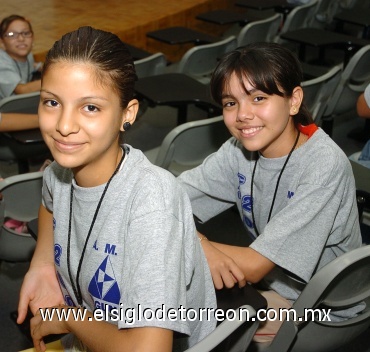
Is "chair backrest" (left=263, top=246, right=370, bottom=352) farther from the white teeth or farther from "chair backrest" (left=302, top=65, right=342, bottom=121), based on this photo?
"chair backrest" (left=302, top=65, right=342, bottom=121)

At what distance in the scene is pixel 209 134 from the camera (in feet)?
8.39

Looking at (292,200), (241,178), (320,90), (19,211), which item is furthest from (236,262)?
(320,90)

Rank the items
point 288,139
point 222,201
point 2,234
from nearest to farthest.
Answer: point 288,139
point 222,201
point 2,234

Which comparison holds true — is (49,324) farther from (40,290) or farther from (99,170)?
(99,170)

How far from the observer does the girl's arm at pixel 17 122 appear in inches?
97.3

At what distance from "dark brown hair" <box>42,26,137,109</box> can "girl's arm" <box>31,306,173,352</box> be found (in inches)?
16.2

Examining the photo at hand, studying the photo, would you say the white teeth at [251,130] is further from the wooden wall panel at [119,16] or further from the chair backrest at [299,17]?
the wooden wall panel at [119,16]

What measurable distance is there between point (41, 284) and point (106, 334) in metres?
0.34

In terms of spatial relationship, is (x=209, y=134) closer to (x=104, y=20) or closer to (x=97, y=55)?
(x=97, y=55)

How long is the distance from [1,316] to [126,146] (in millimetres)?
1395

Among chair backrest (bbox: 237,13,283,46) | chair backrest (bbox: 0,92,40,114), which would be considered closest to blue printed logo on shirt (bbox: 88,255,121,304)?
chair backrest (bbox: 0,92,40,114)

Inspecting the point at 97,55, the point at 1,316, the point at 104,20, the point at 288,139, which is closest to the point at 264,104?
the point at 288,139

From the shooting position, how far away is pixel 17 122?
2482mm

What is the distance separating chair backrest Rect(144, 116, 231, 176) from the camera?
240 centimetres
